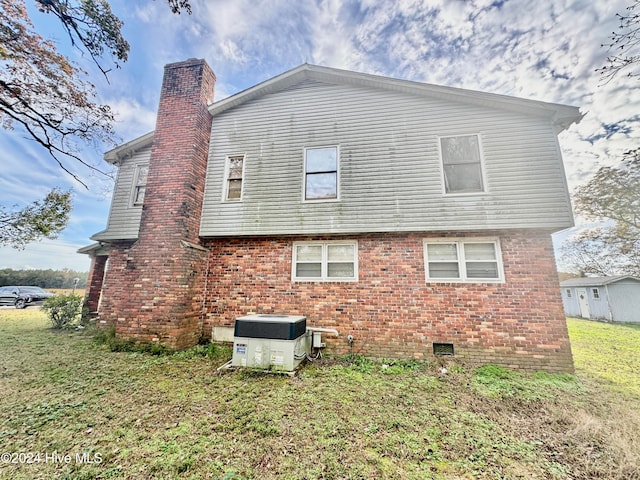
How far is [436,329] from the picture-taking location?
5695 millimetres

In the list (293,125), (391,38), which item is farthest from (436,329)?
(391,38)

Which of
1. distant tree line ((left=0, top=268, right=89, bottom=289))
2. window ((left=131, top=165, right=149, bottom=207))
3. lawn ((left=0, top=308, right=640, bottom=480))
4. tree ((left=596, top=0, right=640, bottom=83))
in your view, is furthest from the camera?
distant tree line ((left=0, top=268, right=89, bottom=289))

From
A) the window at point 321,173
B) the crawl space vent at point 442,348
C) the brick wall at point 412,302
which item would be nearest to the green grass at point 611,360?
the brick wall at point 412,302

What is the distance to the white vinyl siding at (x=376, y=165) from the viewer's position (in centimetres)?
572

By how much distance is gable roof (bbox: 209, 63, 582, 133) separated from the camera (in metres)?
5.75

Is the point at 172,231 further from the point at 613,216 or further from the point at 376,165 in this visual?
the point at 613,216

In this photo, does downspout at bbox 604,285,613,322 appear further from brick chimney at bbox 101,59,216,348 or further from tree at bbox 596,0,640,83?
brick chimney at bbox 101,59,216,348

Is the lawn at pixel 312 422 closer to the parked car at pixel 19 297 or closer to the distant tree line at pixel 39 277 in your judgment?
the parked car at pixel 19 297

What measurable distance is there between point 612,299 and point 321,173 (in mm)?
21049

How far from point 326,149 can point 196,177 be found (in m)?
3.65

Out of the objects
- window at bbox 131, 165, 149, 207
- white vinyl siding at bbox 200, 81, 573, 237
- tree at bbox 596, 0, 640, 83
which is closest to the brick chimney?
white vinyl siding at bbox 200, 81, 573, 237

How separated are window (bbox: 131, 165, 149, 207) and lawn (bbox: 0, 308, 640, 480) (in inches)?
188

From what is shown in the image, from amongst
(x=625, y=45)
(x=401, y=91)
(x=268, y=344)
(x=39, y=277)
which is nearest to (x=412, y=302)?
(x=268, y=344)

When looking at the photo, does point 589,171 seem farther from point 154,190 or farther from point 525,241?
point 154,190
